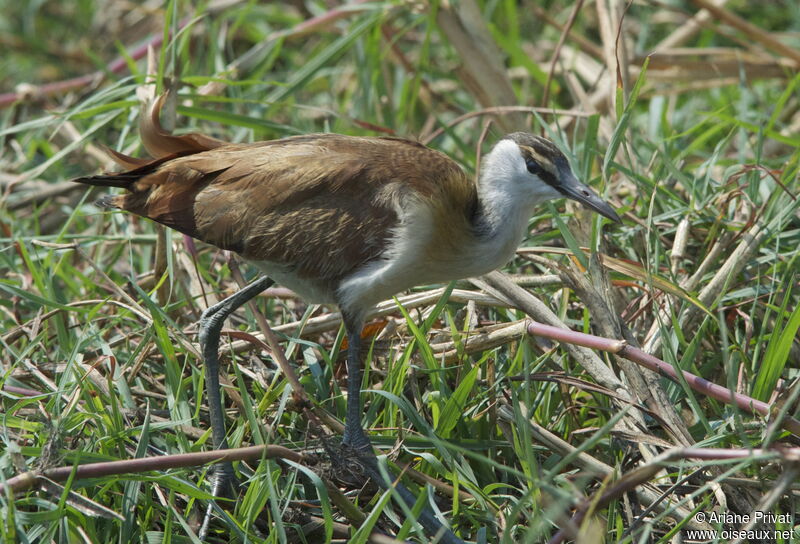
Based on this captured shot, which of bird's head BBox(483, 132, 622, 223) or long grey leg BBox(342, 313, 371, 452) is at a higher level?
bird's head BBox(483, 132, 622, 223)

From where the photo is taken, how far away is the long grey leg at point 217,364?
3.01 meters

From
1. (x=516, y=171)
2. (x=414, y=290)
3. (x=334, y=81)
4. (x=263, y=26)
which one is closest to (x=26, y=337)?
(x=414, y=290)

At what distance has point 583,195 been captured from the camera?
3.10m

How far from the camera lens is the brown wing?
10.0ft

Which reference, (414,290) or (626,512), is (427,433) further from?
Answer: (414,290)

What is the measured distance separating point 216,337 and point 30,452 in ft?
2.43

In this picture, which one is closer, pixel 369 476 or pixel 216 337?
pixel 369 476

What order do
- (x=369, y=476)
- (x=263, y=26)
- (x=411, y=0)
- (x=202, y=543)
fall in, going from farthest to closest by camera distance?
(x=263, y=26)
(x=411, y=0)
(x=369, y=476)
(x=202, y=543)

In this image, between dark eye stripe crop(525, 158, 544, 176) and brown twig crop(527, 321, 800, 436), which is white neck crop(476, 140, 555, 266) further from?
brown twig crop(527, 321, 800, 436)

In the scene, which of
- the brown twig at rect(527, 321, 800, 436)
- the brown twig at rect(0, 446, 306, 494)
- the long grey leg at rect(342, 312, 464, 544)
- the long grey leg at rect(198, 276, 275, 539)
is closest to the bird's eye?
the brown twig at rect(527, 321, 800, 436)

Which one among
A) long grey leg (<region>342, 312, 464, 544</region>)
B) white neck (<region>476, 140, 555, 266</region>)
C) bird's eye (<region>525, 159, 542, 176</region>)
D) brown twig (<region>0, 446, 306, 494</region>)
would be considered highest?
bird's eye (<region>525, 159, 542, 176</region>)

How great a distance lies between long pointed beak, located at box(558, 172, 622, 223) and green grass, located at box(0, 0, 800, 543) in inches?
5.4

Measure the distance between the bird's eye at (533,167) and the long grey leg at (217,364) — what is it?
1027 mm

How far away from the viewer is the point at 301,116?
5324mm
